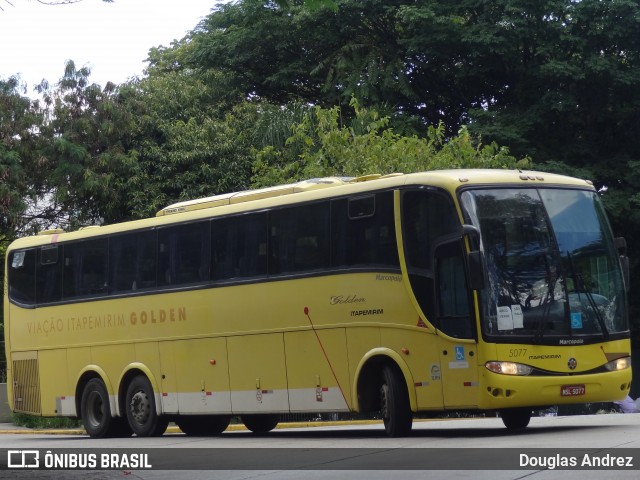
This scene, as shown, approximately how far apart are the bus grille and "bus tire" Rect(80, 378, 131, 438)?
1.42 metres

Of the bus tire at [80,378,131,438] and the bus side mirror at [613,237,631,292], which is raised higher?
the bus side mirror at [613,237,631,292]

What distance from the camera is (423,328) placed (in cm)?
1592

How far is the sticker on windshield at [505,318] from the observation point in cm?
1530

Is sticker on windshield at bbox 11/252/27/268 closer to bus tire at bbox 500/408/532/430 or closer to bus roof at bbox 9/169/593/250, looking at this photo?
bus roof at bbox 9/169/593/250

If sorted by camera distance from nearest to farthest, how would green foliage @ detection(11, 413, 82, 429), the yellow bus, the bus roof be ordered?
the yellow bus
the bus roof
green foliage @ detection(11, 413, 82, 429)

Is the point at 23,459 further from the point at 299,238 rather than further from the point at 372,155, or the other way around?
the point at 372,155

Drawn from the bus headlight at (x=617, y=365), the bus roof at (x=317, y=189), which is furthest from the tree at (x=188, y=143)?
the bus headlight at (x=617, y=365)

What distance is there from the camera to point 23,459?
48.2 feet

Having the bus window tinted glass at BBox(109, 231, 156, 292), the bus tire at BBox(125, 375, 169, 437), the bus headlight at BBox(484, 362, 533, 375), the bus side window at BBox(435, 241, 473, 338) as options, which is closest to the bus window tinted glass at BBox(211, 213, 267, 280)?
the bus window tinted glass at BBox(109, 231, 156, 292)

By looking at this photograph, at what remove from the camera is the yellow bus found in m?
15.5

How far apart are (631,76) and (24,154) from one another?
1844 centimetres

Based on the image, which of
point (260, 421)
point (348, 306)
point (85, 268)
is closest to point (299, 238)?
point (348, 306)

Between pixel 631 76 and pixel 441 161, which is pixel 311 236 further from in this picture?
pixel 631 76

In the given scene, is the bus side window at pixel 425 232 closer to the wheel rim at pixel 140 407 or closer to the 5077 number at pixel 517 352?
the 5077 number at pixel 517 352
